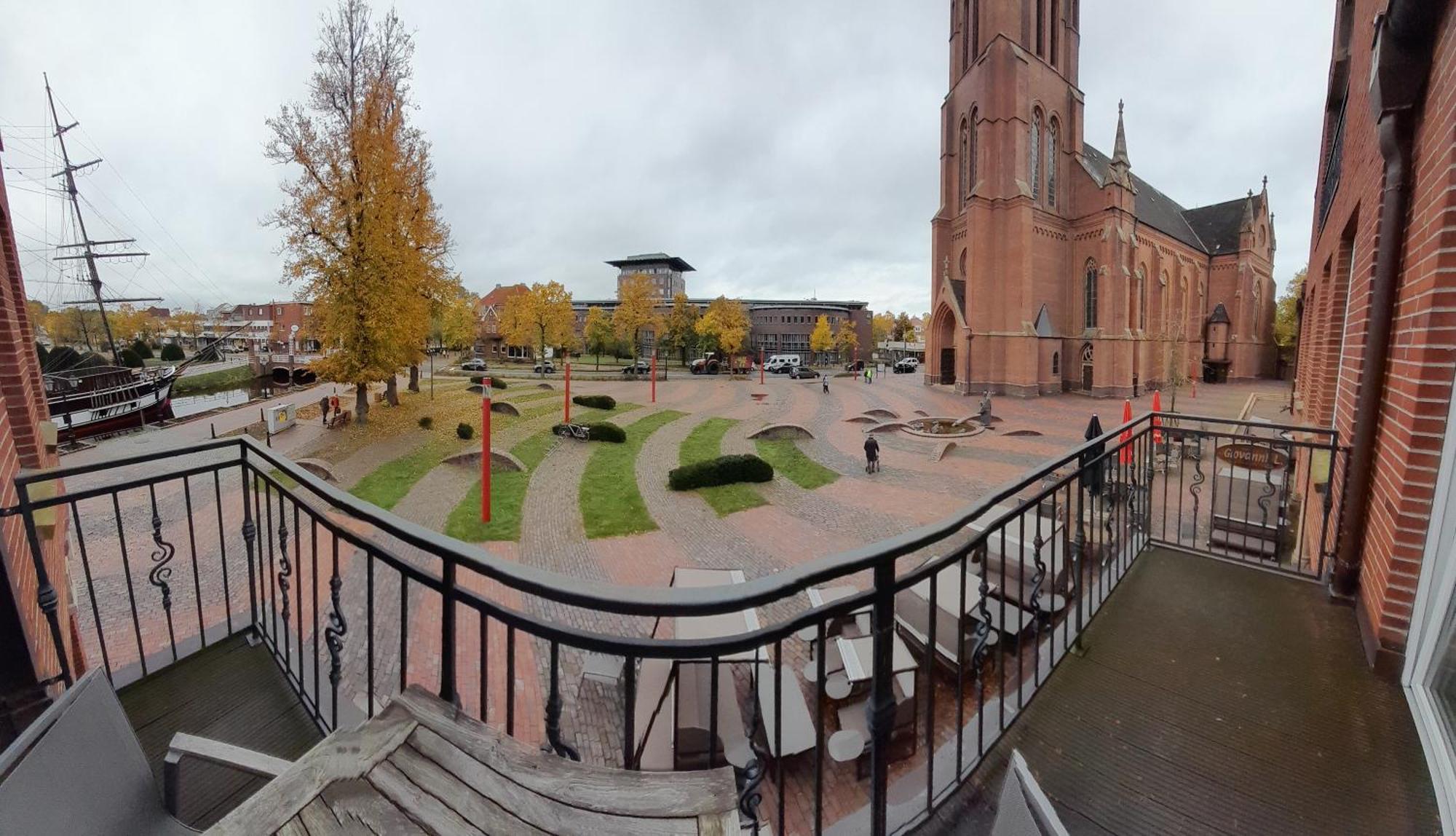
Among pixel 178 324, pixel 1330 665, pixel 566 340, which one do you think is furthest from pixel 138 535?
pixel 178 324

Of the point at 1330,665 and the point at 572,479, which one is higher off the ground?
the point at 1330,665

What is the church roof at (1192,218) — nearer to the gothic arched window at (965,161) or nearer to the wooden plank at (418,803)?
the gothic arched window at (965,161)

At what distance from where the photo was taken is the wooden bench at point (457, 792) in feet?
4.01

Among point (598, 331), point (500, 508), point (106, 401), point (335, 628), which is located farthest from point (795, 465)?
point (598, 331)

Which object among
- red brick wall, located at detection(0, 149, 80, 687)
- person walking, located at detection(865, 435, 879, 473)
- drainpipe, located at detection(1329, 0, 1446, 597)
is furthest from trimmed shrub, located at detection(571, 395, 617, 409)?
drainpipe, located at detection(1329, 0, 1446, 597)

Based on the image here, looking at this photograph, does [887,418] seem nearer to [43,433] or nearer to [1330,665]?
[1330,665]

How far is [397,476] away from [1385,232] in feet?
51.2

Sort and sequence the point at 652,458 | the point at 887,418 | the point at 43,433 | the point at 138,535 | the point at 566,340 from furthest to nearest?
the point at 566,340
the point at 887,418
the point at 652,458
the point at 138,535
the point at 43,433

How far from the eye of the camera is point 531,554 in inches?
358

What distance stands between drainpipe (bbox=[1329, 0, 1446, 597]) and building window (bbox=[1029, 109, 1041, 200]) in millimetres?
29943

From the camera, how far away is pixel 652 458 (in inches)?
618

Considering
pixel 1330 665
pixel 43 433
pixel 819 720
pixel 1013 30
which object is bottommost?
pixel 1330 665

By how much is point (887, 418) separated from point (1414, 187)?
1876 cm

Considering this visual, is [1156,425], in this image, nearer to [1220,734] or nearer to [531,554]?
[1220,734]
